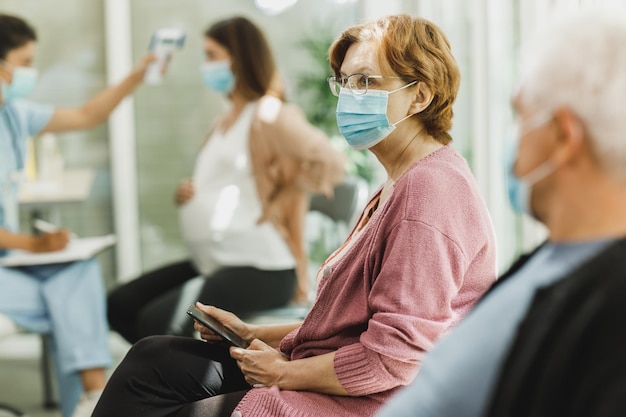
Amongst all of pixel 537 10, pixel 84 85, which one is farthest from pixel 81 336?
pixel 84 85

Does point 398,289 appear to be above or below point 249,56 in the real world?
below

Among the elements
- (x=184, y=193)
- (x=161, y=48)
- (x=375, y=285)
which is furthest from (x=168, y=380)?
(x=161, y=48)

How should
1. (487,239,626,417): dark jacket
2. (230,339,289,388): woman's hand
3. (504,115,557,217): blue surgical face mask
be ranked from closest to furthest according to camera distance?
(487,239,626,417): dark jacket < (504,115,557,217): blue surgical face mask < (230,339,289,388): woman's hand

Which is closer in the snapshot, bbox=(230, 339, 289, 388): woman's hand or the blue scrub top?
bbox=(230, 339, 289, 388): woman's hand

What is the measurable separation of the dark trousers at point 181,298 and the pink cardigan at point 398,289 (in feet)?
3.71

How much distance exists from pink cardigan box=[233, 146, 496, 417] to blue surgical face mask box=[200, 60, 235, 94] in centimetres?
168

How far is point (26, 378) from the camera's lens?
3691mm

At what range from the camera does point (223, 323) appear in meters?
1.68

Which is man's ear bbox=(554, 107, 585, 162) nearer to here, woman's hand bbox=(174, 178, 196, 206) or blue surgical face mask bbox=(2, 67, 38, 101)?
woman's hand bbox=(174, 178, 196, 206)

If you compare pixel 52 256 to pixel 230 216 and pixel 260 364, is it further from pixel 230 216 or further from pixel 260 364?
pixel 260 364

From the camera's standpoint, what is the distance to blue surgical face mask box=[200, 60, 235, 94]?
3021 millimetres

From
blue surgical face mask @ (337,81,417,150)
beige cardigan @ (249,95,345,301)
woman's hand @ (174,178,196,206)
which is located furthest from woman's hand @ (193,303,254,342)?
→ woman's hand @ (174,178,196,206)

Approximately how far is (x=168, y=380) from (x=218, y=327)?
14cm

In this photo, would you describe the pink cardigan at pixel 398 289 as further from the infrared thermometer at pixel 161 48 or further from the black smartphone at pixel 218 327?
the infrared thermometer at pixel 161 48
